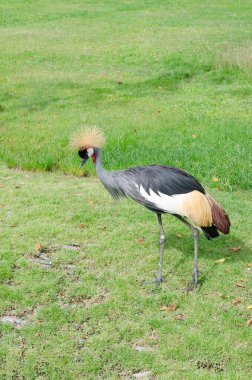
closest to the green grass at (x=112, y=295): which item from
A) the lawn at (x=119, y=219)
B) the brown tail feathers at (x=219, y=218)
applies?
the lawn at (x=119, y=219)

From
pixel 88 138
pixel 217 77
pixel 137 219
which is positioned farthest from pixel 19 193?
pixel 217 77

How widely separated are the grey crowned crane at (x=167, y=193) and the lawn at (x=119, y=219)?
24.2 inches

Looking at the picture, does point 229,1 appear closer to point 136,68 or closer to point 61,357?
point 136,68

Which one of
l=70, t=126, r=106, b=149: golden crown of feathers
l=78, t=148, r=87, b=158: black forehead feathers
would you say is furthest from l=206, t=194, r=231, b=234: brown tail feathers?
l=78, t=148, r=87, b=158: black forehead feathers

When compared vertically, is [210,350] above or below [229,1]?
below

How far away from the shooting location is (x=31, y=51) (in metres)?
18.9

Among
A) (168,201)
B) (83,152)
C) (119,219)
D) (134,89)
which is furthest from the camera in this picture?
(134,89)

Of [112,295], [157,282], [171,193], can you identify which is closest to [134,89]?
[171,193]

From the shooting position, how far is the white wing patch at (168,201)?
6.13 metres

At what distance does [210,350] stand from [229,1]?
84.2ft

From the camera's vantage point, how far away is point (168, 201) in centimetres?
615

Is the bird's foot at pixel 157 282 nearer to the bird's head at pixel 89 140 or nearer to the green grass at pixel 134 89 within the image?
the bird's head at pixel 89 140

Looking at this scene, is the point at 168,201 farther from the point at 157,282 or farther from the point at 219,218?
the point at 157,282

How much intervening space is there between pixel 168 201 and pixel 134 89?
29.1 ft
